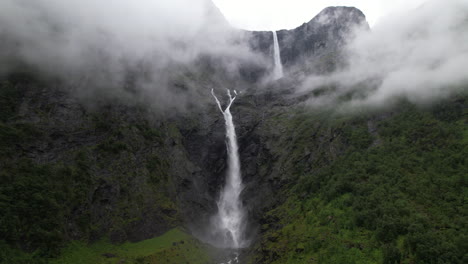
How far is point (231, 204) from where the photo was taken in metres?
52.4

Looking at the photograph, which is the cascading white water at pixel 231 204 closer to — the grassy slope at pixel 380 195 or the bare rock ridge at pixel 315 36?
the grassy slope at pixel 380 195

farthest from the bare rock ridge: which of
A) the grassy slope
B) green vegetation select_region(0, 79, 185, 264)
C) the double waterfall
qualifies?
green vegetation select_region(0, 79, 185, 264)

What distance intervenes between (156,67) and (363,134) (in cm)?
4597

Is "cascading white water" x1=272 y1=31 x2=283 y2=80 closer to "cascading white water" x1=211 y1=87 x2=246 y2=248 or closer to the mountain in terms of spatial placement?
the mountain

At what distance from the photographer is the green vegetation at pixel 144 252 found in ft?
112

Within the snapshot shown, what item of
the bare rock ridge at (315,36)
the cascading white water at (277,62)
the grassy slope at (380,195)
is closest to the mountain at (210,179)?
the grassy slope at (380,195)

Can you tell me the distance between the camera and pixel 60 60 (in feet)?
172

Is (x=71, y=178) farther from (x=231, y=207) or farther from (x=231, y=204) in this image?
(x=231, y=204)

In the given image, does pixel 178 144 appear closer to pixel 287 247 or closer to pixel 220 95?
pixel 220 95

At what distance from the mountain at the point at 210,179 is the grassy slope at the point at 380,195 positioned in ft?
0.45

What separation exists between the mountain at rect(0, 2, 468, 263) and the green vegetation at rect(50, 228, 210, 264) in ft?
0.59

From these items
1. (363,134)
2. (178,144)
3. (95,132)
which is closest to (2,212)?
(95,132)

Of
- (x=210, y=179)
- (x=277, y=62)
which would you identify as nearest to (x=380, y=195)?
(x=210, y=179)

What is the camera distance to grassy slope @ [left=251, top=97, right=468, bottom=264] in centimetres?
2386
